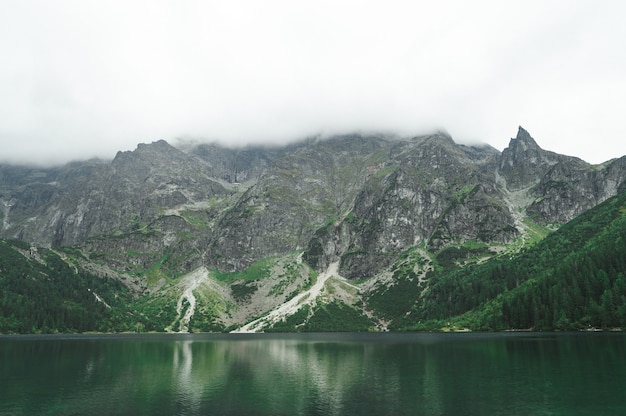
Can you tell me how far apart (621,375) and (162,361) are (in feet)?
311

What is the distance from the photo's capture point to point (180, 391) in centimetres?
6344

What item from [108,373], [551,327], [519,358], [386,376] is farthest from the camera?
[551,327]

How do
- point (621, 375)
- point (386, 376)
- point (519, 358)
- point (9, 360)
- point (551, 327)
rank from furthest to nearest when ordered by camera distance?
point (551, 327) → point (9, 360) → point (519, 358) → point (386, 376) → point (621, 375)

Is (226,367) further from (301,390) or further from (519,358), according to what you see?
(519,358)

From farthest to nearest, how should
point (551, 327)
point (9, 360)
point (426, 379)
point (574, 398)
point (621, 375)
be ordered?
point (551, 327)
point (9, 360)
point (426, 379)
point (621, 375)
point (574, 398)

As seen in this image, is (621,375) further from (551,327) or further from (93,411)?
(551,327)

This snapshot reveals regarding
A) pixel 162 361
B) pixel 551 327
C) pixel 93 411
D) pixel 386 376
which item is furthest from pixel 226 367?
pixel 551 327

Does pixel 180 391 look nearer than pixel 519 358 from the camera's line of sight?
Yes

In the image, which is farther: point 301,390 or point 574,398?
point 301,390

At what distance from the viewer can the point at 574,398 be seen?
1994 inches

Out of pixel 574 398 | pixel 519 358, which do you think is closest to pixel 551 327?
pixel 519 358

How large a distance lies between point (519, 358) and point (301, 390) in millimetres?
51860

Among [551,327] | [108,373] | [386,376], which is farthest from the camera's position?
[551,327]

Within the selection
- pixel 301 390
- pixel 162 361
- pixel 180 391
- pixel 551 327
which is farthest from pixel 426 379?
pixel 551 327
